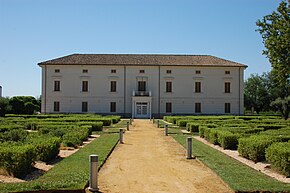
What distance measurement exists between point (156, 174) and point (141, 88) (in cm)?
3901

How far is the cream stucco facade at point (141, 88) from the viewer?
156ft

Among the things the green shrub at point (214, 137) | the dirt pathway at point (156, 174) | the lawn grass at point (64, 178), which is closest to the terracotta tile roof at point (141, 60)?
the green shrub at point (214, 137)

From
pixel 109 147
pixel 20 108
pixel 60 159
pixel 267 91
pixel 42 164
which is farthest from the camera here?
pixel 267 91

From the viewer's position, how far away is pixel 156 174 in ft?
29.9

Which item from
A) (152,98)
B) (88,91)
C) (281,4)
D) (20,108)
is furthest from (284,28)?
(20,108)

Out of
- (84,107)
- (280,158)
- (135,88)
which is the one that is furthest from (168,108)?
(280,158)

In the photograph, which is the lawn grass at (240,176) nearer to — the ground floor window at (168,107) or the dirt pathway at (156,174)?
the dirt pathway at (156,174)

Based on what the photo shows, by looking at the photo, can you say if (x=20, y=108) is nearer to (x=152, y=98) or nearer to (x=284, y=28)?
(x=152, y=98)

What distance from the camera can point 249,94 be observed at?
66625 mm

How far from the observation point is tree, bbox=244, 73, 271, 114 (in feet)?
213

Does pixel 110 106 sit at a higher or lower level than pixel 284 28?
lower

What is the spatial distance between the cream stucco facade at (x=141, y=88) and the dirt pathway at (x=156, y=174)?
113 feet

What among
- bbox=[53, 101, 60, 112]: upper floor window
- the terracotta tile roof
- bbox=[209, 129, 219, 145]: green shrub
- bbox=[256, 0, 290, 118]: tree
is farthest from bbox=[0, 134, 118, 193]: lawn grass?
the terracotta tile roof

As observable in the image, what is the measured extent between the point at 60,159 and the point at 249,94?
2348 inches
